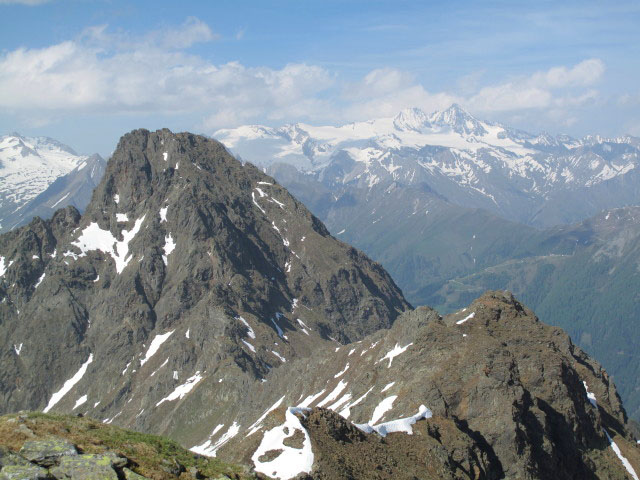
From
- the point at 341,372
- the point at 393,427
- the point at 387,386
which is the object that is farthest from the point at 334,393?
the point at 393,427

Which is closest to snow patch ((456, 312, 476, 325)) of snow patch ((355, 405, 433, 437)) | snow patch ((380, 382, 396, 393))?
snow patch ((380, 382, 396, 393))

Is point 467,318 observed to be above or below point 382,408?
above

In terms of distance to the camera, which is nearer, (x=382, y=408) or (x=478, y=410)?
(x=478, y=410)

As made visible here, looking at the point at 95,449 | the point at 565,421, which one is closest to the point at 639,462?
the point at 565,421

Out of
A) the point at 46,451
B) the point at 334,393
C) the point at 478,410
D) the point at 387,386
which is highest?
the point at 46,451

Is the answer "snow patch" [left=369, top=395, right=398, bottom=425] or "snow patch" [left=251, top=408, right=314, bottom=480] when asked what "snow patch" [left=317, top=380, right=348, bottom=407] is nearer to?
"snow patch" [left=369, top=395, right=398, bottom=425]

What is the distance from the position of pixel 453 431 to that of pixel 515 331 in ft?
124

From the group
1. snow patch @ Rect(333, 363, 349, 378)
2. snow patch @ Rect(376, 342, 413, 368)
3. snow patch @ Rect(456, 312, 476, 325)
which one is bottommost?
snow patch @ Rect(333, 363, 349, 378)

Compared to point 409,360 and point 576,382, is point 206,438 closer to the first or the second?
point 409,360

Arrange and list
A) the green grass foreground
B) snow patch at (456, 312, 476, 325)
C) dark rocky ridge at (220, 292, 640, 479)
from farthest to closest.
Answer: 1. snow patch at (456, 312, 476, 325)
2. dark rocky ridge at (220, 292, 640, 479)
3. the green grass foreground

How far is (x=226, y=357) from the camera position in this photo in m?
188

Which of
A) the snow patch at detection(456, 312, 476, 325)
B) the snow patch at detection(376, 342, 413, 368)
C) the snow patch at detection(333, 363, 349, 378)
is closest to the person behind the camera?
the snow patch at detection(456, 312, 476, 325)

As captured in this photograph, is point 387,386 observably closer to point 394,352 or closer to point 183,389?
point 394,352

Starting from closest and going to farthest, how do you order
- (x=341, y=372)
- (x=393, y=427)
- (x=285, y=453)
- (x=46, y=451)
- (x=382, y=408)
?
1. (x=46, y=451)
2. (x=285, y=453)
3. (x=393, y=427)
4. (x=382, y=408)
5. (x=341, y=372)
